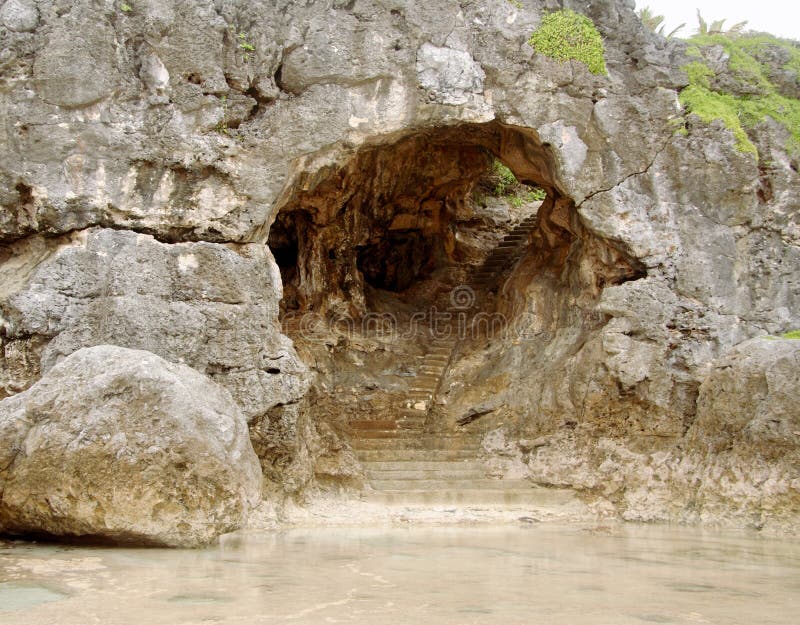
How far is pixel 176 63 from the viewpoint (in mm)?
8844

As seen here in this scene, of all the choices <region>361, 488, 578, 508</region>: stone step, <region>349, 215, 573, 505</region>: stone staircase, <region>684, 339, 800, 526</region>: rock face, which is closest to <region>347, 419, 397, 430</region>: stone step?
<region>349, 215, 573, 505</region>: stone staircase

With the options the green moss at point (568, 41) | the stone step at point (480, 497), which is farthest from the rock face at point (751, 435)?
the green moss at point (568, 41)

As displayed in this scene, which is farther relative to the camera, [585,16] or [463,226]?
[463,226]

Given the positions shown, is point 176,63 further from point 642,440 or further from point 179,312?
point 642,440

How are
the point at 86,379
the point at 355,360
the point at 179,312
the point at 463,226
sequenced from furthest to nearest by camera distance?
1. the point at 463,226
2. the point at 355,360
3. the point at 179,312
4. the point at 86,379

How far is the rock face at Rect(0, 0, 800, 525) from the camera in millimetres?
8414

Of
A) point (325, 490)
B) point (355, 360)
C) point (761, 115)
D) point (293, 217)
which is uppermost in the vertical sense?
point (761, 115)

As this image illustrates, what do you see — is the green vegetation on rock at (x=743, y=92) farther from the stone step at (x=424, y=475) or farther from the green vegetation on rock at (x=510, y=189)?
the green vegetation on rock at (x=510, y=189)

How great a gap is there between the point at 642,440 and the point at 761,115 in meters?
4.12

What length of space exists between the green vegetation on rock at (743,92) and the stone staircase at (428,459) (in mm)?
4650

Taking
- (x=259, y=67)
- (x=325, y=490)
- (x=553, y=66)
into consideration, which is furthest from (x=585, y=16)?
(x=325, y=490)

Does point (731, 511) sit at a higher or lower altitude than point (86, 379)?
lower

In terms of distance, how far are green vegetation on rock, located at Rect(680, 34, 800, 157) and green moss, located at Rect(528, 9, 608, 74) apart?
1154 millimetres

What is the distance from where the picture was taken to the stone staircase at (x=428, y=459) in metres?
9.47
